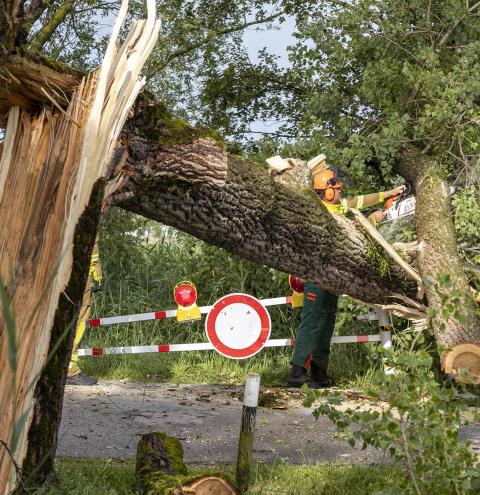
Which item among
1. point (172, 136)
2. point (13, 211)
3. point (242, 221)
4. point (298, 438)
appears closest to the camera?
point (13, 211)

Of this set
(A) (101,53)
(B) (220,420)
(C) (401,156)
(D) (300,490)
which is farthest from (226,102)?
(D) (300,490)

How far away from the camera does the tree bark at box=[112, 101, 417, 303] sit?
4723mm

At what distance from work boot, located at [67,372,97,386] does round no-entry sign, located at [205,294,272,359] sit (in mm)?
1395

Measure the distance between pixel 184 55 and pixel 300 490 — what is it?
9531mm

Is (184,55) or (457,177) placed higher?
(184,55)

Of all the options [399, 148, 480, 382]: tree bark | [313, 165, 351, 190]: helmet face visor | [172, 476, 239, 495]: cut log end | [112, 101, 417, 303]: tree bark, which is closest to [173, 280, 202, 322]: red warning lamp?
[313, 165, 351, 190]: helmet face visor

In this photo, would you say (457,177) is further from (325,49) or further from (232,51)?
(232,51)

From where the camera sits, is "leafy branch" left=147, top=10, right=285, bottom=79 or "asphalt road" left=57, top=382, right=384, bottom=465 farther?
"leafy branch" left=147, top=10, right=285, bottom=79

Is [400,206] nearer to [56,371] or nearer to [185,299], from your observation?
[185,299]

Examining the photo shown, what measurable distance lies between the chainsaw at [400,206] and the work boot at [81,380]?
351cm

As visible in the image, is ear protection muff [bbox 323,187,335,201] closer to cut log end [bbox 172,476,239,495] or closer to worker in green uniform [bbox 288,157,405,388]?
worker in green uniform [bbox 288,157,405,388]

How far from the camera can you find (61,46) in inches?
487

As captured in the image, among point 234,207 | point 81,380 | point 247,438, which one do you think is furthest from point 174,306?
point 247,438

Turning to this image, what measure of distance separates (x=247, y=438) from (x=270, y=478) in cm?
39
